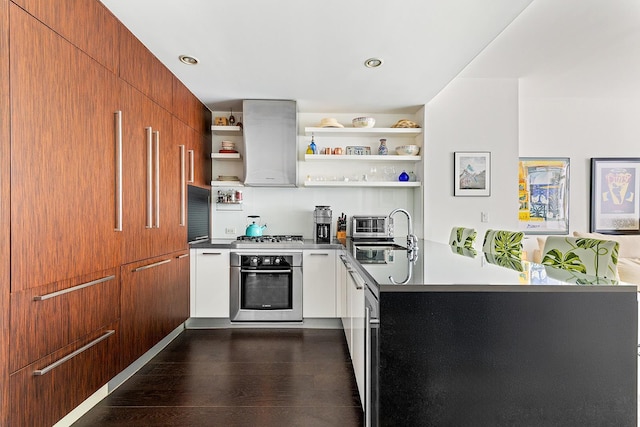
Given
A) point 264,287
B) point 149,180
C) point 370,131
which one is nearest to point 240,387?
point 264,287

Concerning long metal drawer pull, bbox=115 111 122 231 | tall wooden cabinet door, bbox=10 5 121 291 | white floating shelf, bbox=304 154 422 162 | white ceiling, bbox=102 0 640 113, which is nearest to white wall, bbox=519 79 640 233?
white ceiling, bbox=102 0 640 113

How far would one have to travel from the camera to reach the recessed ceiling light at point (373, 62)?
279cm

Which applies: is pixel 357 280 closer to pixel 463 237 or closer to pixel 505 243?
pixel 505 243

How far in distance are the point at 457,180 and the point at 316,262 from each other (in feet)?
5.63

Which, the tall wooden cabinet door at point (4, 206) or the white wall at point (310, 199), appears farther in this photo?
the white wall at point (310, 199)

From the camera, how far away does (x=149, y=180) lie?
2.56 m

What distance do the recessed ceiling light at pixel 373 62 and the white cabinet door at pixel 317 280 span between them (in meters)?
1.71

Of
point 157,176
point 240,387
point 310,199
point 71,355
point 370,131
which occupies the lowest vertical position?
point 240,387

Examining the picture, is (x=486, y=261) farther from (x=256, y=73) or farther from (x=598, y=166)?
(x=598, y=166)

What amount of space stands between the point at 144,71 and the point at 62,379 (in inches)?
77.8

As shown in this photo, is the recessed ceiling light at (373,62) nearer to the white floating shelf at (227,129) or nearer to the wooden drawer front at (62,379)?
the white floating shelf at (227,129)

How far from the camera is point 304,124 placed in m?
4.25

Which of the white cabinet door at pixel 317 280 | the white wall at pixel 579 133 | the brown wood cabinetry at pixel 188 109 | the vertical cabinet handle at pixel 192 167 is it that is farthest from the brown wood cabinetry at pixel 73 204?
the white wall at pixel 579 133

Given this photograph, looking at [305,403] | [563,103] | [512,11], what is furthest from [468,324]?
[563,103]
